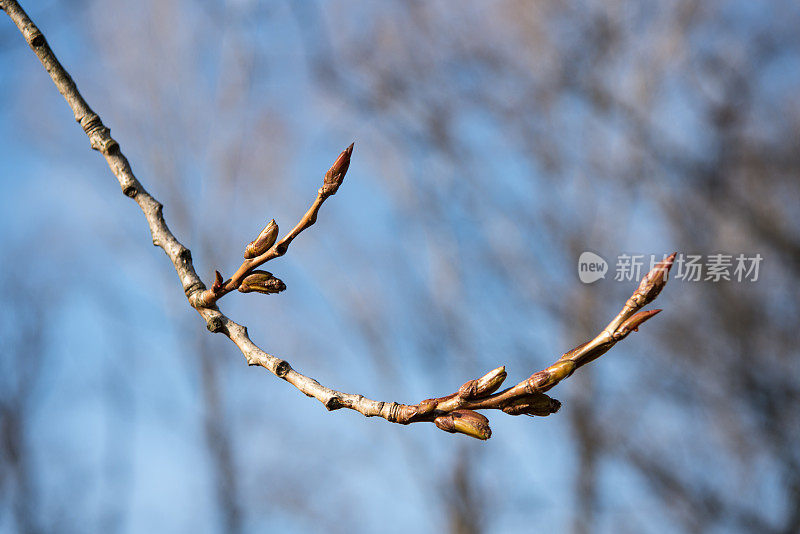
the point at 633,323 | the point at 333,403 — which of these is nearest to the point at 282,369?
the point at 333,403

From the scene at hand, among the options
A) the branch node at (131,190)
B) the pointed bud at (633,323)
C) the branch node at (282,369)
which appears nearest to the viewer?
the pointed bud at (633,323)

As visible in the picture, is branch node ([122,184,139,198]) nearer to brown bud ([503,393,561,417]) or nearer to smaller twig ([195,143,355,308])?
smaller twig ([195,143,355,308])

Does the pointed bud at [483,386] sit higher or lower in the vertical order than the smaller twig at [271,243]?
lower

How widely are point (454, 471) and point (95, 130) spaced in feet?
21.0

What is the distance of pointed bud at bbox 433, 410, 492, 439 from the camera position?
0.67m

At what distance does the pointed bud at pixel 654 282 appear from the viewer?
2.08ft

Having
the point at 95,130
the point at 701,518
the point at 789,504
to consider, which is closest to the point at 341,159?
the point at 95,130

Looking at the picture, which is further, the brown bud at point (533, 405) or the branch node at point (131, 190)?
the branch node at point (131, 190)

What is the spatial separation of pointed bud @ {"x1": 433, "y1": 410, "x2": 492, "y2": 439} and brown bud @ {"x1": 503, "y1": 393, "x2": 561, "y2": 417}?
30 millimetres

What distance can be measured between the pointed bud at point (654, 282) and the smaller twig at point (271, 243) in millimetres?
341

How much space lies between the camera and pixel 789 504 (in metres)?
4.24

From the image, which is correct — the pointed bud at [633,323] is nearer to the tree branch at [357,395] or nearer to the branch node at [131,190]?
the tree branch at [357,395]

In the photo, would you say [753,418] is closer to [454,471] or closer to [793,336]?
[793,336]

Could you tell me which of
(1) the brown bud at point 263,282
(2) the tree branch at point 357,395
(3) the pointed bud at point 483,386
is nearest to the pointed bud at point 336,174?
(2) the tree branch at point 357,395
